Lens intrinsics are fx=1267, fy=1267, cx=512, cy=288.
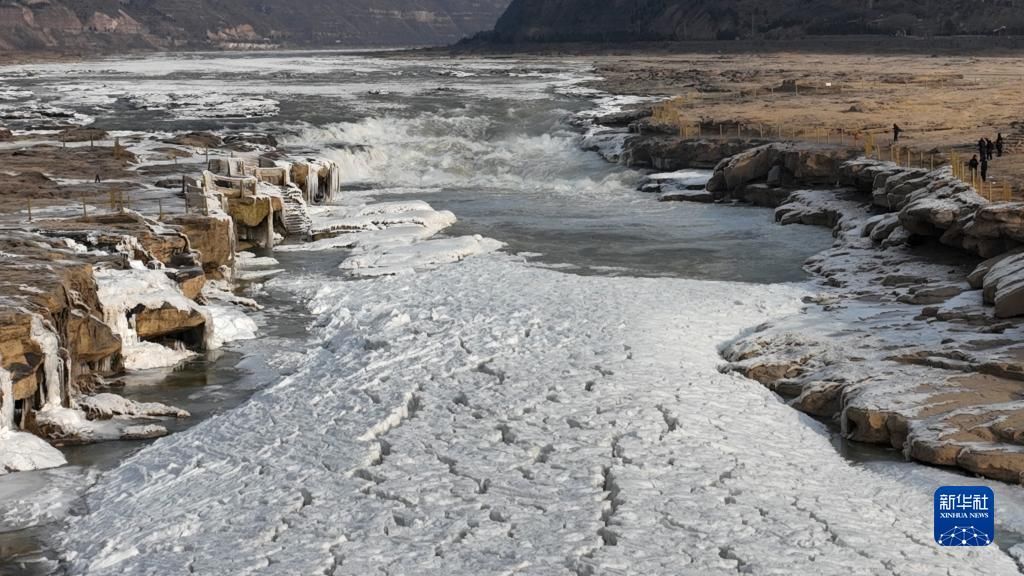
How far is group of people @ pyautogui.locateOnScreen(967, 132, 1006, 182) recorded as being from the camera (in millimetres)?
26370

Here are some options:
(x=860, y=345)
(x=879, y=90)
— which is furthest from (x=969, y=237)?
(x=879, y=90)

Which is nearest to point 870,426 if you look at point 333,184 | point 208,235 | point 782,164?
point 208,235

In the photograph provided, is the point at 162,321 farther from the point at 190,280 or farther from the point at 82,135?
the point at 82,135

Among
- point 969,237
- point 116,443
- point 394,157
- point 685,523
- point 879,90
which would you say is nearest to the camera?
point 685,523

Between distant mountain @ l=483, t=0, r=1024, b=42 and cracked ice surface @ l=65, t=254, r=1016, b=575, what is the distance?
92406mm

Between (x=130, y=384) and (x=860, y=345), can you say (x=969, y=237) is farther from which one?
(x=130, y=384)

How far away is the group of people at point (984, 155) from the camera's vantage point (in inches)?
1038

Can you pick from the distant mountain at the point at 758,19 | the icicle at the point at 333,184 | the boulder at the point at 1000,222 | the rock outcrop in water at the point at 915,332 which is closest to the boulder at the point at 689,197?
the rock outcrop in water at the point at 915,332

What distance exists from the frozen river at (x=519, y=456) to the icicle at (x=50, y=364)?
5.43 ft

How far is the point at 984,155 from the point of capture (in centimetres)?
2697

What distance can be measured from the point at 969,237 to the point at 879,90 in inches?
1457

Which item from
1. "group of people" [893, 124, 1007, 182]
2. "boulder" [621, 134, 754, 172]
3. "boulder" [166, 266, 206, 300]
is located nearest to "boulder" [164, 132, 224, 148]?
"boulder" [621, 134, 754, 172]

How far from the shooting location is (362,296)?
22812 mm

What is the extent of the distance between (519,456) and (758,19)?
117 meters
